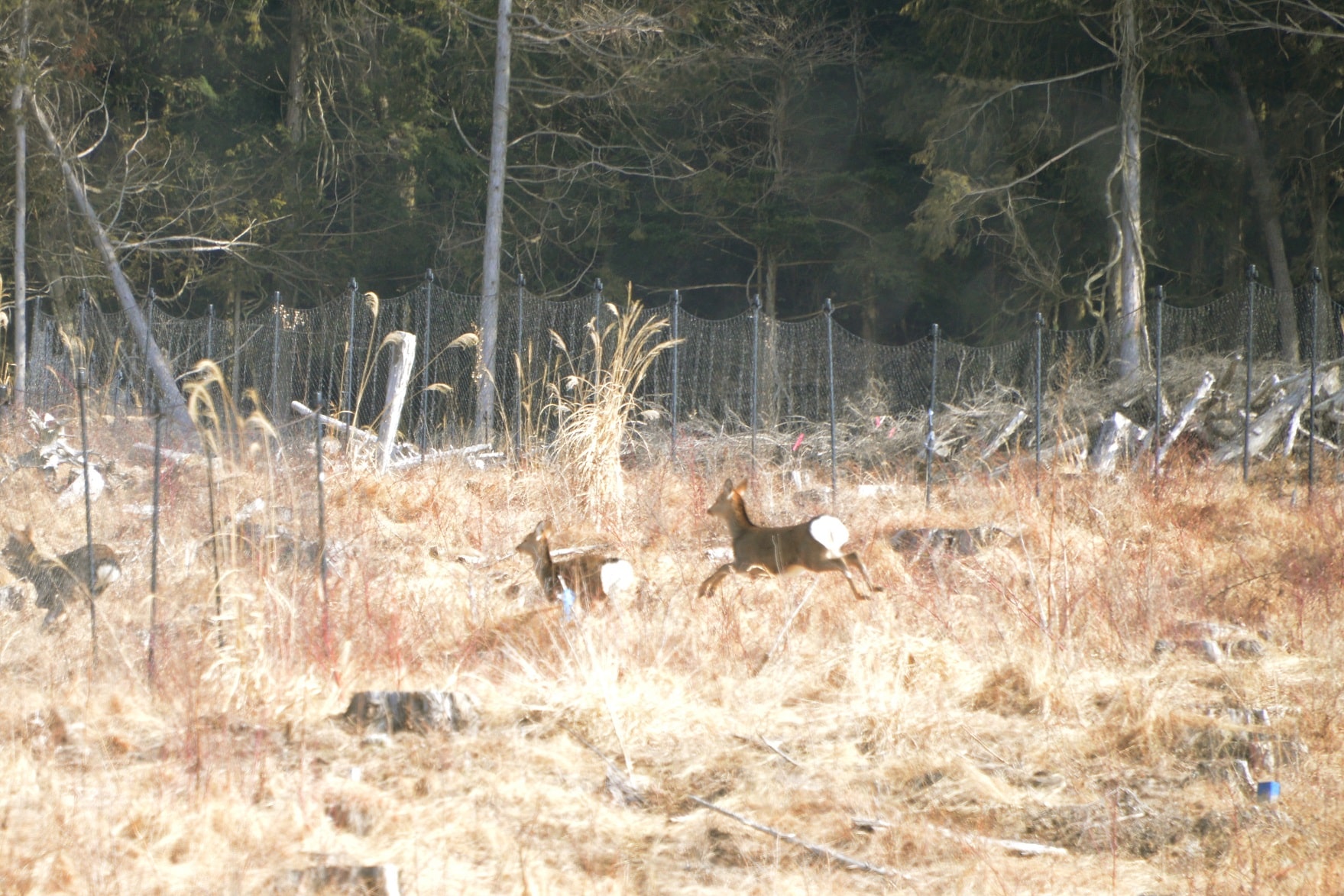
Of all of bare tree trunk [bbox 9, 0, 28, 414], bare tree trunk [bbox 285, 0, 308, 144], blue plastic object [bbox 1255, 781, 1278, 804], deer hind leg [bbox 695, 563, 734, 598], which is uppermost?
bare tree trunk [bbox 285, 0, 308, 144]

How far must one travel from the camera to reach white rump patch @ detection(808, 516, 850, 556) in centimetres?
616

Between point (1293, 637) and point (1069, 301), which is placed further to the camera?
point (1069, 301)

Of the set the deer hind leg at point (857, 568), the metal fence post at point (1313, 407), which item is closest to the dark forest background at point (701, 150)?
the metal fence post at point (1313, 407)

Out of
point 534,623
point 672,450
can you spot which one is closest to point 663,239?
point 672,450

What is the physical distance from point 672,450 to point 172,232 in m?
14.9

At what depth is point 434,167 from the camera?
75.3 feet

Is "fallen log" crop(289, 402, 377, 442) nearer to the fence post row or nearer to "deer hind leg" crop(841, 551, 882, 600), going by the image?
the fence post row

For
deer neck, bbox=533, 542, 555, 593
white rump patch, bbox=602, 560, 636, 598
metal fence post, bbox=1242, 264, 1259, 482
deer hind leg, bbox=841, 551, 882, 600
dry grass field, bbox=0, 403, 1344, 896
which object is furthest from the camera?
metal fence post, bbox=1242, 264, 1259, 482

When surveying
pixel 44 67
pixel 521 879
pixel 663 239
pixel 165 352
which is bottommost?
pixel 521 879

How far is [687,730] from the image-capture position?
5.04 m

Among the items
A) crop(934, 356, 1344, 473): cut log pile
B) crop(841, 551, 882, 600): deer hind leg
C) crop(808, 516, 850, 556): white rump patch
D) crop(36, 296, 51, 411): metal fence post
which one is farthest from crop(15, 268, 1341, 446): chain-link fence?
crop(808, 516, 850, 556): white rump patch

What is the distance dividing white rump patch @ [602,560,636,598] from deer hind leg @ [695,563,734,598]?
382mm

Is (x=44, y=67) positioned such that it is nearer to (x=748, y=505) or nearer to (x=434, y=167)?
(x=434, y=167)

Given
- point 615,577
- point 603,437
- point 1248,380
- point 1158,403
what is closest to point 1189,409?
point 1158,403
